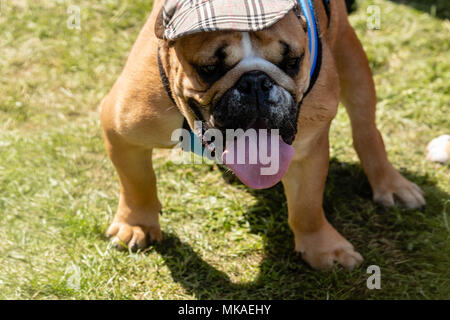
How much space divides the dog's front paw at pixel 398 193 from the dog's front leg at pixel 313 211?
448 millimetres

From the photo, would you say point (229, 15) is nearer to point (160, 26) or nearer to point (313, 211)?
point (160, 26)

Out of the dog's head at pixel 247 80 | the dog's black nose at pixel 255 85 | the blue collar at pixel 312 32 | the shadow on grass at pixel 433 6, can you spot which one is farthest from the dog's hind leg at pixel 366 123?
the shadow on grass at pixel 433 6

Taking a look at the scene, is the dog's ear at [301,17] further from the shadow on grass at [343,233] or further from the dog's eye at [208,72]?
the shadow on grass at [343,233]

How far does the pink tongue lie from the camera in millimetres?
2365

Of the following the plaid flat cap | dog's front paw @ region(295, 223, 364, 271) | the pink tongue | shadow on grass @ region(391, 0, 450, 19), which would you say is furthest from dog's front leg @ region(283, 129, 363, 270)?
shadow on grass @ region(391, 0, 450, 19)

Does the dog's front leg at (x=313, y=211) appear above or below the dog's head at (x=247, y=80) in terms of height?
below

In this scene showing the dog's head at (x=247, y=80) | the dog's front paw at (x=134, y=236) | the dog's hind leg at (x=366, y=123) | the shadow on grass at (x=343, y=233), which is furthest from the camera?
the dog's hind leg at (x=366, y=123)

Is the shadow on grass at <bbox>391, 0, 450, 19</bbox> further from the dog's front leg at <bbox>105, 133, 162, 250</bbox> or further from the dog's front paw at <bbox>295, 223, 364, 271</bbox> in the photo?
the dog's front leg at <bbox>105, 133, 162, 250</bbox>

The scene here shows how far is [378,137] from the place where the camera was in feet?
11.3

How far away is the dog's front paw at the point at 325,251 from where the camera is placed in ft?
10.1

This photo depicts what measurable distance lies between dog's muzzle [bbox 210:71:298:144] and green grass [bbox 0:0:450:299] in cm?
102

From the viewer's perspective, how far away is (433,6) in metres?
4.87

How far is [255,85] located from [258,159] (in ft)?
1.04
